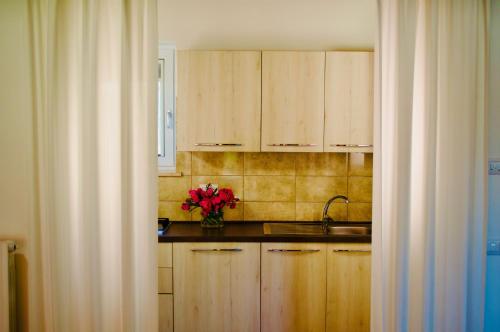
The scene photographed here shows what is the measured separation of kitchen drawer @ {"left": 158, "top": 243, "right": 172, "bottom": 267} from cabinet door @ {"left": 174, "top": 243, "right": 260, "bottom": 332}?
0.04 metres

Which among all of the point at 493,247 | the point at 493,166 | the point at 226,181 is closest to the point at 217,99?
the point at 226,181

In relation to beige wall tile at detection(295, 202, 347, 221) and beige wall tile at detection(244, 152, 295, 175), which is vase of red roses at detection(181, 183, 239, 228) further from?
beige wall tile at detection(295, 202, 347, 221)

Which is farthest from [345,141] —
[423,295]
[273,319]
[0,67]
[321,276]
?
[0,67]

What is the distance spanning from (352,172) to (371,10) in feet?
4.25

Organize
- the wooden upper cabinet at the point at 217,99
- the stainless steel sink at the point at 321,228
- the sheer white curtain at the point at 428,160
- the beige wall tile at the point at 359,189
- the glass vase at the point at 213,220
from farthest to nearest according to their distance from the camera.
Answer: the beige wall tile at the point at 359,189
the stainless steel sink at the point at 321,228
the glass vase at the point at 213,220
the wooden upper cabinet at the point at 217,99
the sheer white curtain at the point at 428,160

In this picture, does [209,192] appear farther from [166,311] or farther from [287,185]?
[166,311]

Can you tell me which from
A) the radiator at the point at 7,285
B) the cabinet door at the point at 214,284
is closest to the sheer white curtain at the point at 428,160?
the cabinet door at the point at 214,284

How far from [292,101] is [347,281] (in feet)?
4.53

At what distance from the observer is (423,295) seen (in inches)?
60.4

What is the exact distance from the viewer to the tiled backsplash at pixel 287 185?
2693mm

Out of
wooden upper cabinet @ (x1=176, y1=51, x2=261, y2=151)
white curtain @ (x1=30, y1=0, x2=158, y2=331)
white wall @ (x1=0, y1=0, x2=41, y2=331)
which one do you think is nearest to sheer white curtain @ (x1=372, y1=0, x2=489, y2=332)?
wooden upper cabinet @ (x1=176, y1=51, x2=261, y2=151)

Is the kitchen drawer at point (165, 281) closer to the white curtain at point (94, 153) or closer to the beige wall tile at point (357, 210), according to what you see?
the white curtain at point (94, 153)

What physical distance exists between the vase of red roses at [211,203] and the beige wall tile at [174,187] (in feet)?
0.67

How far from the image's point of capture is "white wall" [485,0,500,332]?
→ 1.62m
